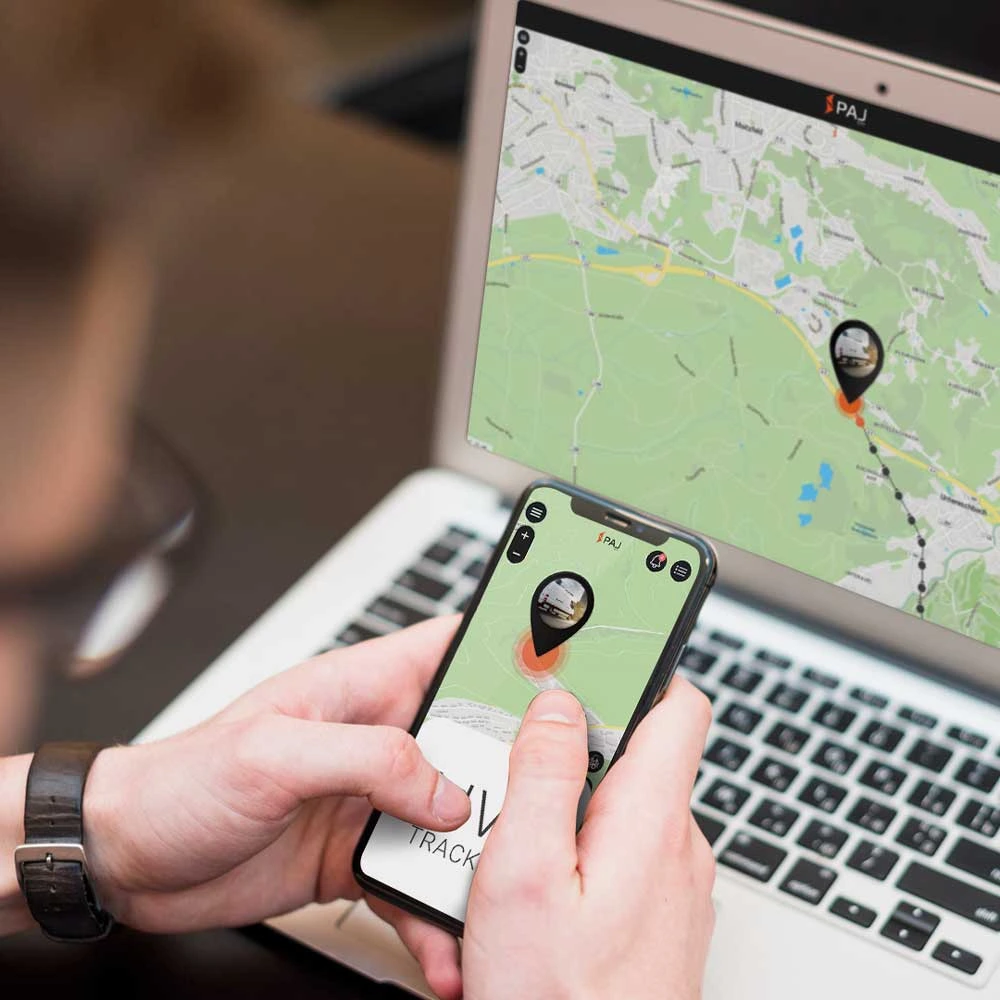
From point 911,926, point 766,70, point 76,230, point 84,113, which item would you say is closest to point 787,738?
point 911,926

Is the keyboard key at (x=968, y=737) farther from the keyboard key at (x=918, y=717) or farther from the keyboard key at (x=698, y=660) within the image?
the keyboard key at (x=698, y=660)

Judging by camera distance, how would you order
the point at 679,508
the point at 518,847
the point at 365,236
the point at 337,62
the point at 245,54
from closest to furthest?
the point at 518,847, the point at 679,508, the point at 365,236, the point at 245,54, the point at 337,62

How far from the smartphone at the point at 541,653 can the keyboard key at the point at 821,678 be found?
0.56 ft

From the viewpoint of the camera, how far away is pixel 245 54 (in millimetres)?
1960

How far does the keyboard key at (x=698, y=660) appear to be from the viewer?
90 centimetres

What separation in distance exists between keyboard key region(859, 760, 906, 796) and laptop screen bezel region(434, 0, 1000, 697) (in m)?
0.08

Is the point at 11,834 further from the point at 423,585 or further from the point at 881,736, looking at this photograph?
the point at 881,736

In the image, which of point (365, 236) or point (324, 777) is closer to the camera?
point (324, 777)

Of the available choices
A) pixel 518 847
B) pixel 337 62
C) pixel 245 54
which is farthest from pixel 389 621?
pixel 337 62

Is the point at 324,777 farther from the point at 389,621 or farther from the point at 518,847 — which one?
the point at 389,621

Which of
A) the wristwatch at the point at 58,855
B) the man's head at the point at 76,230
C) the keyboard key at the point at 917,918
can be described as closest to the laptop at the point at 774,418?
the keyboard key at the point at 917,918

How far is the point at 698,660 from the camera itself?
906mm

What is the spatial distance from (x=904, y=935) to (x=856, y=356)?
0.98 feet

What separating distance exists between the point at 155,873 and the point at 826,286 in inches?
18.0
